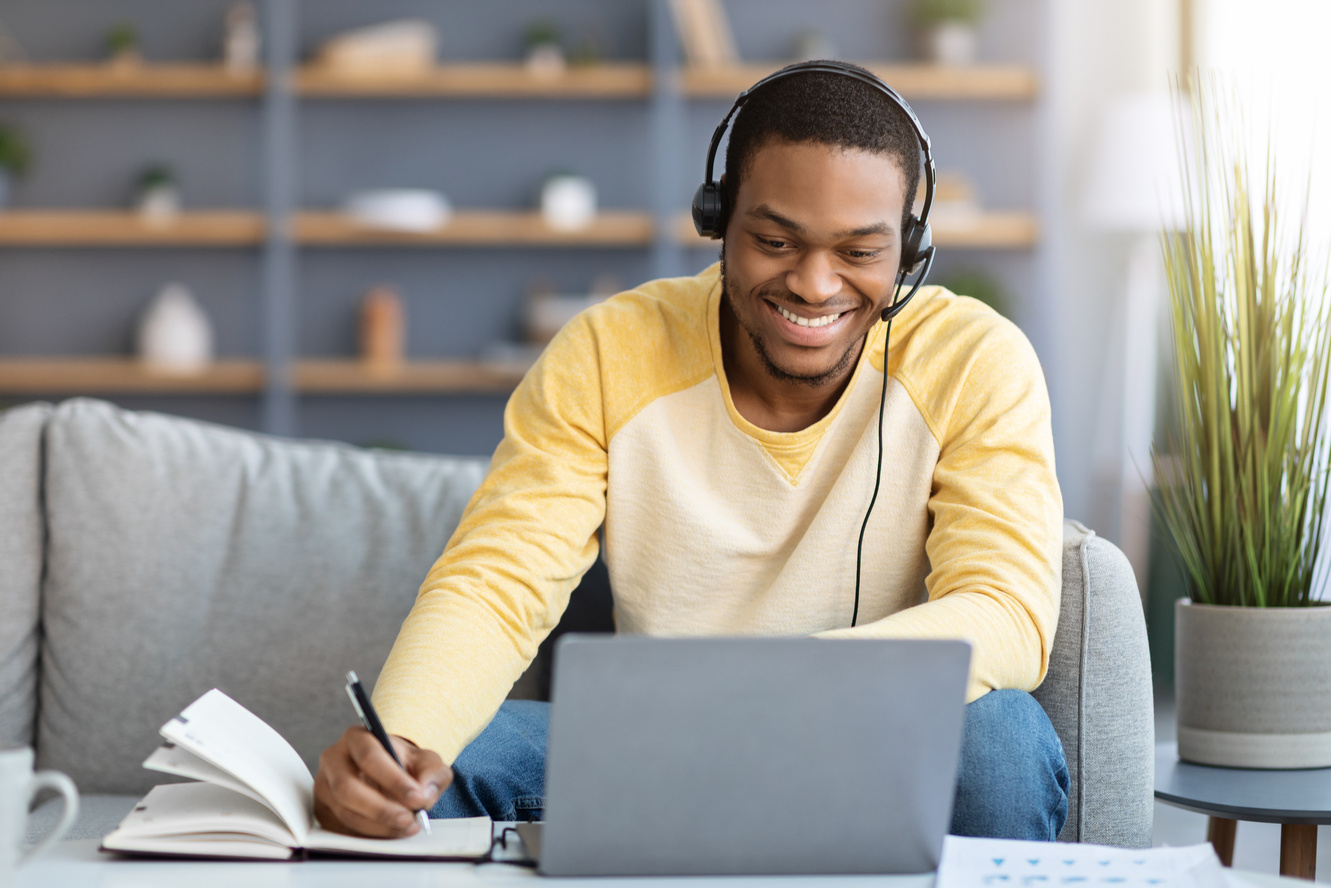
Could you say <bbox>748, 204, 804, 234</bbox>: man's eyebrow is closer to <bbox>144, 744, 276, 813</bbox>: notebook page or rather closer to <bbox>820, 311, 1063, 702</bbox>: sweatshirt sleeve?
<bbox>820, 311, 1063, 702</bbox>: sweatshirt sleeve

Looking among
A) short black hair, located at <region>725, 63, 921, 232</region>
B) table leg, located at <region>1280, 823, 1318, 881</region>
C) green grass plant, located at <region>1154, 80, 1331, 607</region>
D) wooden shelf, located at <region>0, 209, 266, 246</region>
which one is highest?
short black hair, located at <region>725, 63, 921, 232</region>

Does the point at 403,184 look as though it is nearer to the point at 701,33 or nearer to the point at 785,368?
the point at 701,33

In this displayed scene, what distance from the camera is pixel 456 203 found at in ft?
13.0

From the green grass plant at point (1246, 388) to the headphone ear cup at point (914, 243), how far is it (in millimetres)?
336

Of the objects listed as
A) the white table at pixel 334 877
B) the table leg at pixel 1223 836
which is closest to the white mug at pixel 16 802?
the white table at pixel 334 877

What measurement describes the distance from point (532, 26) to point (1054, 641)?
3.11m

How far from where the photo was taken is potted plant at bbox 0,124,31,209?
12.4ft


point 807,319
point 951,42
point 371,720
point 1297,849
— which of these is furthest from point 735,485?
point 951,42

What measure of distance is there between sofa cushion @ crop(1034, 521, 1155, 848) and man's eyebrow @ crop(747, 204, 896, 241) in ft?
1.24

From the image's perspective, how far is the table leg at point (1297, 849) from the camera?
4.12 ft

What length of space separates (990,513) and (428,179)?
3.13 m

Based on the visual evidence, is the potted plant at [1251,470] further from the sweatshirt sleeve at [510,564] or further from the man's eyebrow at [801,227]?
the sweatshirt sleeve at [510,564]

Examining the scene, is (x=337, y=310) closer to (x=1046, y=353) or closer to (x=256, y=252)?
(x=256, y=252)

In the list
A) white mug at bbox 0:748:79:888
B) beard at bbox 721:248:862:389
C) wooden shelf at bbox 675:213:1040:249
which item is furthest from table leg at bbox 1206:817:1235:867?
wooden shelf at bbox 675:213:1040:249
